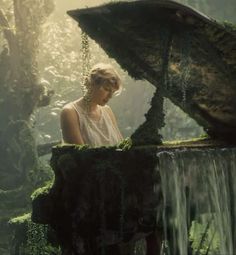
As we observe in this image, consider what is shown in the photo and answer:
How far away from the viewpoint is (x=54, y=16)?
4816 centimetres

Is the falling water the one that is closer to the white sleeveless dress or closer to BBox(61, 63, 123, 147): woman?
BBox(61, 63, 123, 147): woman

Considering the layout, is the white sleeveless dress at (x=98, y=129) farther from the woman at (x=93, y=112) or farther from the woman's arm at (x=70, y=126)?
the woman's arm at (x=70, y=126)

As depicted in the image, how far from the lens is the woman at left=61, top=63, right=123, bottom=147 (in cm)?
505

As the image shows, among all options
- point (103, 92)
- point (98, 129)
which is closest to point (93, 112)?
point (98, 129)

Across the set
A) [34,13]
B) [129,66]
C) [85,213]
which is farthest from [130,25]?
[34,13]

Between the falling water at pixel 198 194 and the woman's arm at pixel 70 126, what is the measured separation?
1250 millimetres

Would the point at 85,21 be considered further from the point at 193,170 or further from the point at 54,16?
the point at 54,16

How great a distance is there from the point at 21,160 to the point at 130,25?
14.1 m

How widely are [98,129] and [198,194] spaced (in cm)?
161

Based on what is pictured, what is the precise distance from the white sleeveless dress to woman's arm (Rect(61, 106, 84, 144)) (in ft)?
0.35

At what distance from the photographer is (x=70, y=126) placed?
5.05m

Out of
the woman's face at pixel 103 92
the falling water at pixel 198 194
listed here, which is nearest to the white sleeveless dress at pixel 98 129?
the woman's face at pixel 103 92

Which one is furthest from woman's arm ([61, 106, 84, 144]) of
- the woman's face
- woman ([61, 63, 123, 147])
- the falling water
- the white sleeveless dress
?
the falling water

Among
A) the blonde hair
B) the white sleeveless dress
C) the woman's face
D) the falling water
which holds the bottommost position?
the falling water
